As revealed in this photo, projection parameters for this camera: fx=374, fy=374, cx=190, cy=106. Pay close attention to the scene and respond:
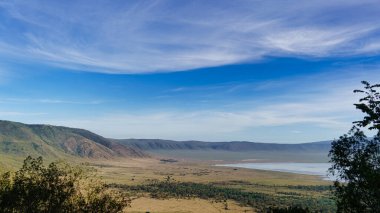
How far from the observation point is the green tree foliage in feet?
186

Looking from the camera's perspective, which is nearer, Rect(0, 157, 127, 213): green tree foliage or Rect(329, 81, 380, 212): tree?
Rect(329, 81, 380, 212): tree

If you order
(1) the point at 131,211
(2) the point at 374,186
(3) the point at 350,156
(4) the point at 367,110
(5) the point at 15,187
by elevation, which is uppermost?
(4) the point at 367,110

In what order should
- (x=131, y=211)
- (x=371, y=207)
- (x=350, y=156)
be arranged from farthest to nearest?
(x=131, y=211)
(x=350, y=156)
(x=371, y=207)

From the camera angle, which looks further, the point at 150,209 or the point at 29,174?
the point at 150,209

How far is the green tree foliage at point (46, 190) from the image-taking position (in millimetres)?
56688

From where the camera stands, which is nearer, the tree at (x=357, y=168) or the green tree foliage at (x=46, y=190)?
the tree at (x=357, y=168)

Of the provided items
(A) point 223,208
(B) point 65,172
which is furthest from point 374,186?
(A) point 223,208

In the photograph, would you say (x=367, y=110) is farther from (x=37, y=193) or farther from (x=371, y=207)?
(x=37, y=193)

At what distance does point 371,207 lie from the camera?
42594 mm

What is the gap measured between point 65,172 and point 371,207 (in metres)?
42.7

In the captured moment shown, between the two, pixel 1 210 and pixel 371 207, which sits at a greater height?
pixel 371 207

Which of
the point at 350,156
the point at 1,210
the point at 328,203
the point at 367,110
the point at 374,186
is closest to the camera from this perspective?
the point at 367,110

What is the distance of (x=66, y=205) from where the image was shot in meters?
57.8

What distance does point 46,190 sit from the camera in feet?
187
